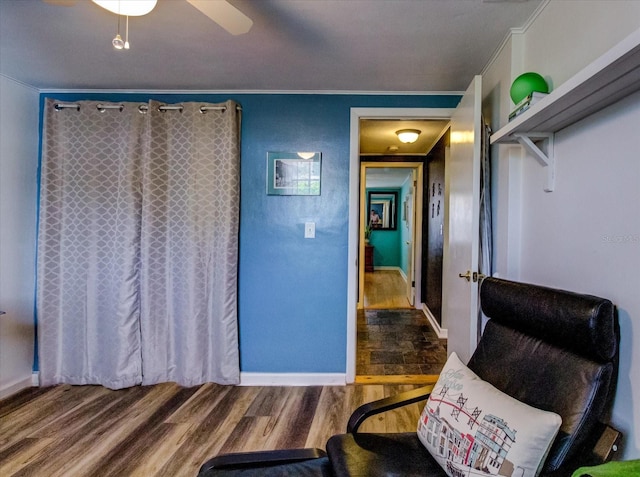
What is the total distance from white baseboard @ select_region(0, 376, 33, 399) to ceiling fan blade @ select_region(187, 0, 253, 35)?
2.90 m

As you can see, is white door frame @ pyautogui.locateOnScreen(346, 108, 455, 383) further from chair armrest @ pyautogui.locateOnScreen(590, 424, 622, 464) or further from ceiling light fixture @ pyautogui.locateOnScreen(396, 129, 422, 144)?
chair armrest @ pyautogui.locateOnScreen(590, 424, 622, 464)

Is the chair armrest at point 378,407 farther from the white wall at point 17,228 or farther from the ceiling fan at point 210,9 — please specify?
the white wall at point 17,228

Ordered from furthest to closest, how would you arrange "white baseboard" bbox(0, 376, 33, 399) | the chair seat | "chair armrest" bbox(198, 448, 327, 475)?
"white baseboard" bbox(0, 376, 33, 399)
"chair armrest" bbox(198, 448, 327, 475)
the chair seat

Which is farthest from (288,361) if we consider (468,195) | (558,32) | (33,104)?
(33,104)

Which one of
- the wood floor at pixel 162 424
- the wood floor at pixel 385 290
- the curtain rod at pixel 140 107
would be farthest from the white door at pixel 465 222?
the wood floor at pixel 385 290

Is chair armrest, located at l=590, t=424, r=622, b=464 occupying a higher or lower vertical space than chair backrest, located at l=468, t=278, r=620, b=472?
lower

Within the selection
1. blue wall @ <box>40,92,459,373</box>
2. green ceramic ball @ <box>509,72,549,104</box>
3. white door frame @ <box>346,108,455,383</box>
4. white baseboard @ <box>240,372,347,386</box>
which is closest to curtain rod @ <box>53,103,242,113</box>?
blue wall @ <box>40,92,459,373</box>

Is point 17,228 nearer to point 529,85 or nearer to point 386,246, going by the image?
point 529,85

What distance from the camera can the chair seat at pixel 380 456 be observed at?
43.9 inches

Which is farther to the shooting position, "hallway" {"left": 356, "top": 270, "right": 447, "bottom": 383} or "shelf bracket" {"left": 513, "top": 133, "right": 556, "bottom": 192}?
"hallway" {"left": 356, "top": 270, "right": 447, "bottom": 383}

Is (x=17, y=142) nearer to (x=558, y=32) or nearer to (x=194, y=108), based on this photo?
(x=194, y=108)

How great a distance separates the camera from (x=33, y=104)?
102 inches

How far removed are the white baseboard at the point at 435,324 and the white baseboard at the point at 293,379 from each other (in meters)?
1.61

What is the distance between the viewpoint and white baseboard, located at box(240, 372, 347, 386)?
261 centimetres
